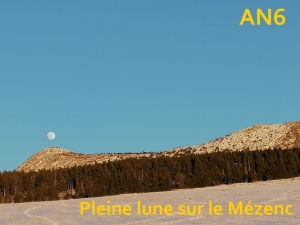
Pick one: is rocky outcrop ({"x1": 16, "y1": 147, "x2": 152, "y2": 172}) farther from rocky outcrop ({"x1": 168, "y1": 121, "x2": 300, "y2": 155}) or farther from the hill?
rocky outcrop ({"x1": 168, "y1": 121, "x2": 300, "y2": 155})

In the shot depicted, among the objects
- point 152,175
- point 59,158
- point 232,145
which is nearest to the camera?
point 152,175

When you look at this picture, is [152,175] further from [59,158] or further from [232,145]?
[59,158]

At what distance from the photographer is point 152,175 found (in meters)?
37.9

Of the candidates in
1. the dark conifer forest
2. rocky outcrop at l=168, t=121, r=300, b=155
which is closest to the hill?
rocky outcrop at l=168, t=121, r=300, b=155

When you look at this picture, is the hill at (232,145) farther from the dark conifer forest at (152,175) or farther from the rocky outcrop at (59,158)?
the dark conifer forest at (152,175)

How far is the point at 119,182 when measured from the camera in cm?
3712

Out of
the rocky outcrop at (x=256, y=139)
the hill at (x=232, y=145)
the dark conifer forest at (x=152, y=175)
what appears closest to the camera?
the dark conifer forest at (x=152, y=175)

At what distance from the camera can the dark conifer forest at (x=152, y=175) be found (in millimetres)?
36750

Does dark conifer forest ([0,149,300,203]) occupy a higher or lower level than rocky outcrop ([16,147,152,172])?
lower

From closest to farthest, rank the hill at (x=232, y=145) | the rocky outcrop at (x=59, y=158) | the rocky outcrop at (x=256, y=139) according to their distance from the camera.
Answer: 1. the rocky outcrop at (x=256, y=139)
2. the hill at (x=232, y=145)
3. the rocky outcrop at (x=59, y=158)

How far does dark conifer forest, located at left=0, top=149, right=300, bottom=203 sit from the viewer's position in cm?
3675

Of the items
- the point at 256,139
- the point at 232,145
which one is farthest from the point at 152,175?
the point at 256,139

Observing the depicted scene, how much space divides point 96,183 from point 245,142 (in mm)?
30231

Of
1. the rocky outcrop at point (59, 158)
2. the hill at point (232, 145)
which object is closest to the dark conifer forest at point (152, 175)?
the hill at point (232, 145)
